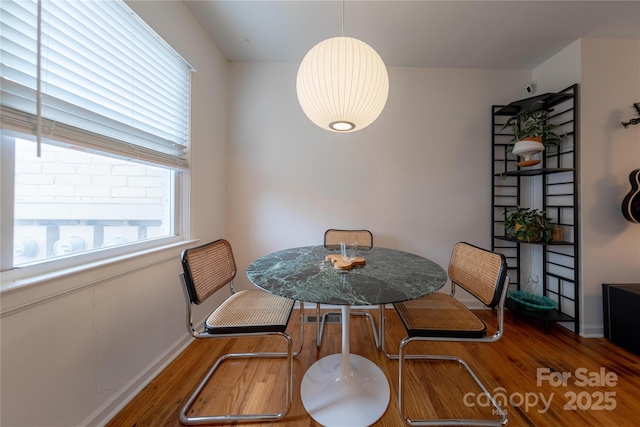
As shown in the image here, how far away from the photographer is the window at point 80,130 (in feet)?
2.69

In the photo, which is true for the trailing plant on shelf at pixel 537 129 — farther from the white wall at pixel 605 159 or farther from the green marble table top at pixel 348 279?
the green marble table top at pixel 348 279

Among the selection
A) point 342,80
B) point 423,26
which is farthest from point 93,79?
point 423,26

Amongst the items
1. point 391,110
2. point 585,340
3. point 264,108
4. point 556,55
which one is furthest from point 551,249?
point 264,108

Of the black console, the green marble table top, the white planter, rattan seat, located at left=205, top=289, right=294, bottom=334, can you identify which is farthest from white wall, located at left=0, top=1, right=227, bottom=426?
the black console

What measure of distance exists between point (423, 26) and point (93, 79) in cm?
232

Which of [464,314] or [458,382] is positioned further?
[458,382]

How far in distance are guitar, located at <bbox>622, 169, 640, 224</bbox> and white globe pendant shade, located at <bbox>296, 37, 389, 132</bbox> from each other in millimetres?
2408

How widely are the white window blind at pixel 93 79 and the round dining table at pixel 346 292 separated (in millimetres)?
1045

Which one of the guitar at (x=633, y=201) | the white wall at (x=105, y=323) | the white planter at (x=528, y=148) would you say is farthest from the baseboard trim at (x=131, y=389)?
the guitar at (x=633, y=201)

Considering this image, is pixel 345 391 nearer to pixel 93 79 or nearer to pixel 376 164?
pixel 376 164

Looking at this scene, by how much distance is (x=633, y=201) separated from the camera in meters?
1.77

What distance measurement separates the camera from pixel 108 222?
1202 millimetres

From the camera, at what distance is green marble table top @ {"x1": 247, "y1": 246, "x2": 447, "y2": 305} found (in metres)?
0.86

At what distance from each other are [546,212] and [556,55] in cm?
155
